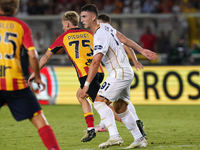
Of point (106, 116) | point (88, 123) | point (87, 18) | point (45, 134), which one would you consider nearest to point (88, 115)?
point (88, 123)

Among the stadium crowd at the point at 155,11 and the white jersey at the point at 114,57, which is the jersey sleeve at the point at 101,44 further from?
the stadium crowd at the point at 155,11

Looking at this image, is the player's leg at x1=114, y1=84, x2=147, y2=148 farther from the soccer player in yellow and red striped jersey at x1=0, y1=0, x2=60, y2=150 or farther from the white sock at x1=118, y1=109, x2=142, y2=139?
the soccer player in yellow and red striped jersey at x1=0, y1=0, x2=60, y2=150

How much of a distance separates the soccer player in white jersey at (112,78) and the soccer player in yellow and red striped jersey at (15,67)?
4.63ft

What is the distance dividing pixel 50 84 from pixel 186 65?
4423 mm

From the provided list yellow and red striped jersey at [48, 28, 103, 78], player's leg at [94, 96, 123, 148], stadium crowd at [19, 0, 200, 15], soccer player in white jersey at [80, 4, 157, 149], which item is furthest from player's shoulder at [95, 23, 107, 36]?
stadium crowd at [19, 0, 200, 15]

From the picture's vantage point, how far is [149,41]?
52.9ft

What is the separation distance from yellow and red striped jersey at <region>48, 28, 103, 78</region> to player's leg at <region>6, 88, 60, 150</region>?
7.28 ft

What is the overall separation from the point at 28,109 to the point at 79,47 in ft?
7.85

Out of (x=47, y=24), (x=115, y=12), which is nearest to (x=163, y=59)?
(x=115, y=12)

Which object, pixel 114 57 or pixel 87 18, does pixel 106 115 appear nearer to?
pixel 114 57

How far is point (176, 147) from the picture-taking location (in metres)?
5.36

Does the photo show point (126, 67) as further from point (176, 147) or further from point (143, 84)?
point (143, 84)

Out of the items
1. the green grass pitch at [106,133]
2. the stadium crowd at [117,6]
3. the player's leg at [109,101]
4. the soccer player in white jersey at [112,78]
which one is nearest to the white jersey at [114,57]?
the soccer player in white jersey at [112,78]

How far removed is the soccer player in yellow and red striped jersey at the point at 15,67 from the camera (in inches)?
151
